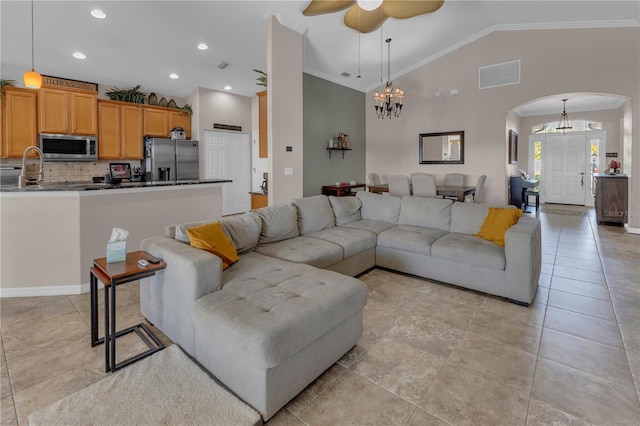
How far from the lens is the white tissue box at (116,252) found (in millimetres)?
2096

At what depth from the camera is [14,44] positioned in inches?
185

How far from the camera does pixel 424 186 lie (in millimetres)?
5824

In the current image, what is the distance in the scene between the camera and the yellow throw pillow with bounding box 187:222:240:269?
2.33 m

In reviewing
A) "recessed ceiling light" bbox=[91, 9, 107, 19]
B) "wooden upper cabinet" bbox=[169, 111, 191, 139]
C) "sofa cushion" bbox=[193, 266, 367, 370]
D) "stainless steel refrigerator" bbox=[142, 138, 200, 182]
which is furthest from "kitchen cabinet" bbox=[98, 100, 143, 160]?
"sofa cushion" bbox=[193, 266, 367, 370]

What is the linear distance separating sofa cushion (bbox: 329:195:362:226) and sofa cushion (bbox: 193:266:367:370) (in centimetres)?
193

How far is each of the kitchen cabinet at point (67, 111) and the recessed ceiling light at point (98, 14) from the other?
2.37 m

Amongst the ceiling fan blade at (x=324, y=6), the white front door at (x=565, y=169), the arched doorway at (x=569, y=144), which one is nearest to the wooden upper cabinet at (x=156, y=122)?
the ceiling fan blade at (x=324, y=6)

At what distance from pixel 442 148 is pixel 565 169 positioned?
16.4ft

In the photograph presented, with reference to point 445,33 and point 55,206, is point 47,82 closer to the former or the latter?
point 55,206

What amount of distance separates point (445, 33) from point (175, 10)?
4.81 meters

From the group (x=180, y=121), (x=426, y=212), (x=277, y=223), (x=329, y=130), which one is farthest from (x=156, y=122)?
(x=426, y=212)

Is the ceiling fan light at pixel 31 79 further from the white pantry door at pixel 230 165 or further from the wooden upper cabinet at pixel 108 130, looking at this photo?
the white pantry door at pixel 230 165

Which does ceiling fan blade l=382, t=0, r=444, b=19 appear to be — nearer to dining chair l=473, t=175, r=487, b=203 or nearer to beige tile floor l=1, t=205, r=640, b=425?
dining chair l=473, t=175, r=487, b=203

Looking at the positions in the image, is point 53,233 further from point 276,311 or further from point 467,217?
point 467,217
